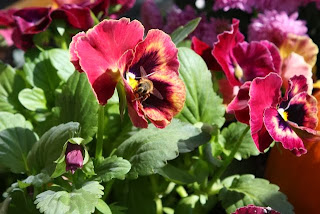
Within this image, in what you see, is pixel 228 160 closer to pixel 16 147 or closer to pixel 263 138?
pixel 263 138

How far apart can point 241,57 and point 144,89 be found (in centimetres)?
24

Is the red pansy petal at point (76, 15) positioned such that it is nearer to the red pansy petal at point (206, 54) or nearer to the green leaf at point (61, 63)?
the green leaf at point (61, 63)

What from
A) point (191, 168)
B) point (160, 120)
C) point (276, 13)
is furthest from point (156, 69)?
point (276, 13)

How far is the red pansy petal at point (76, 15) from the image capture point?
2.57 feet

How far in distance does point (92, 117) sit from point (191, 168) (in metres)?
0.18

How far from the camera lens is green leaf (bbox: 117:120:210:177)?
0.61 metres

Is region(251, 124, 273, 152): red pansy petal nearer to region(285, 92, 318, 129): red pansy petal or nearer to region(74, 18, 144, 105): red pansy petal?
region(285, 92, 318, 129): red pansy petal

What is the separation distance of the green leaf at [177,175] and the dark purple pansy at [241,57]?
13cm

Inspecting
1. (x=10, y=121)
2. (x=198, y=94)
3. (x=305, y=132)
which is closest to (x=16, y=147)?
(x=10, y=121)

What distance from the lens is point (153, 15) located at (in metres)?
1.04

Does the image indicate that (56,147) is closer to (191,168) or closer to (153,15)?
(191,168)

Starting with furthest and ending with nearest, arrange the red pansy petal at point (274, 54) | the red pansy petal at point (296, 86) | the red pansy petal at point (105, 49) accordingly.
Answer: the red pansy petal at point (274, 54), the red pansy petal at point (296, 86), the red pansy petal at point (105, 49)

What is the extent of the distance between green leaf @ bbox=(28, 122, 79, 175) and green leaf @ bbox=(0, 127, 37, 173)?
0.02 meters

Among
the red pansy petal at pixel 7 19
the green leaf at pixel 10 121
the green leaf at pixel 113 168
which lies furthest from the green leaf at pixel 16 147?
the red pansy petal at pixel 7 19
